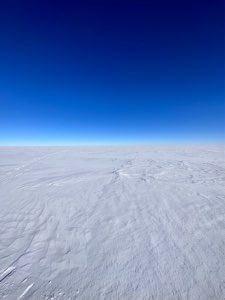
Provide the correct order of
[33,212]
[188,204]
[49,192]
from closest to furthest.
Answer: [33,212], [188,204], [49,192]

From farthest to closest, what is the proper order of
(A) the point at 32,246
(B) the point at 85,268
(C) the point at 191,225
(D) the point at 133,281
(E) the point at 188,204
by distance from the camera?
1. (E) the point at 188,204
2. (C) the point at 191,225
3. (A) the point at 32,246
4. (B) the point at 85,268
5. (D) the point at 133,281

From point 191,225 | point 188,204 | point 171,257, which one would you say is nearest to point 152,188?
point 188,204

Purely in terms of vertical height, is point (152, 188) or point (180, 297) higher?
point (152, 188)

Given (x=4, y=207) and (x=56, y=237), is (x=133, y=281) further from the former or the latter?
(x=4, y=207)

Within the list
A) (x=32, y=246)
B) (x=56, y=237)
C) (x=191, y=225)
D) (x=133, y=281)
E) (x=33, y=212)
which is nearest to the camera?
(x=133, y=281)

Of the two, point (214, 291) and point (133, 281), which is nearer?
point (214, 291)

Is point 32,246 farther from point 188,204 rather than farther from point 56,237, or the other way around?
point 188,204

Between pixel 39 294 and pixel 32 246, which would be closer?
pixel 39 294

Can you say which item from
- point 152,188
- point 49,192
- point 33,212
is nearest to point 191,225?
point 152,188

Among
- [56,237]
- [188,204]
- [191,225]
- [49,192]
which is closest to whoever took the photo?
[56,237]
